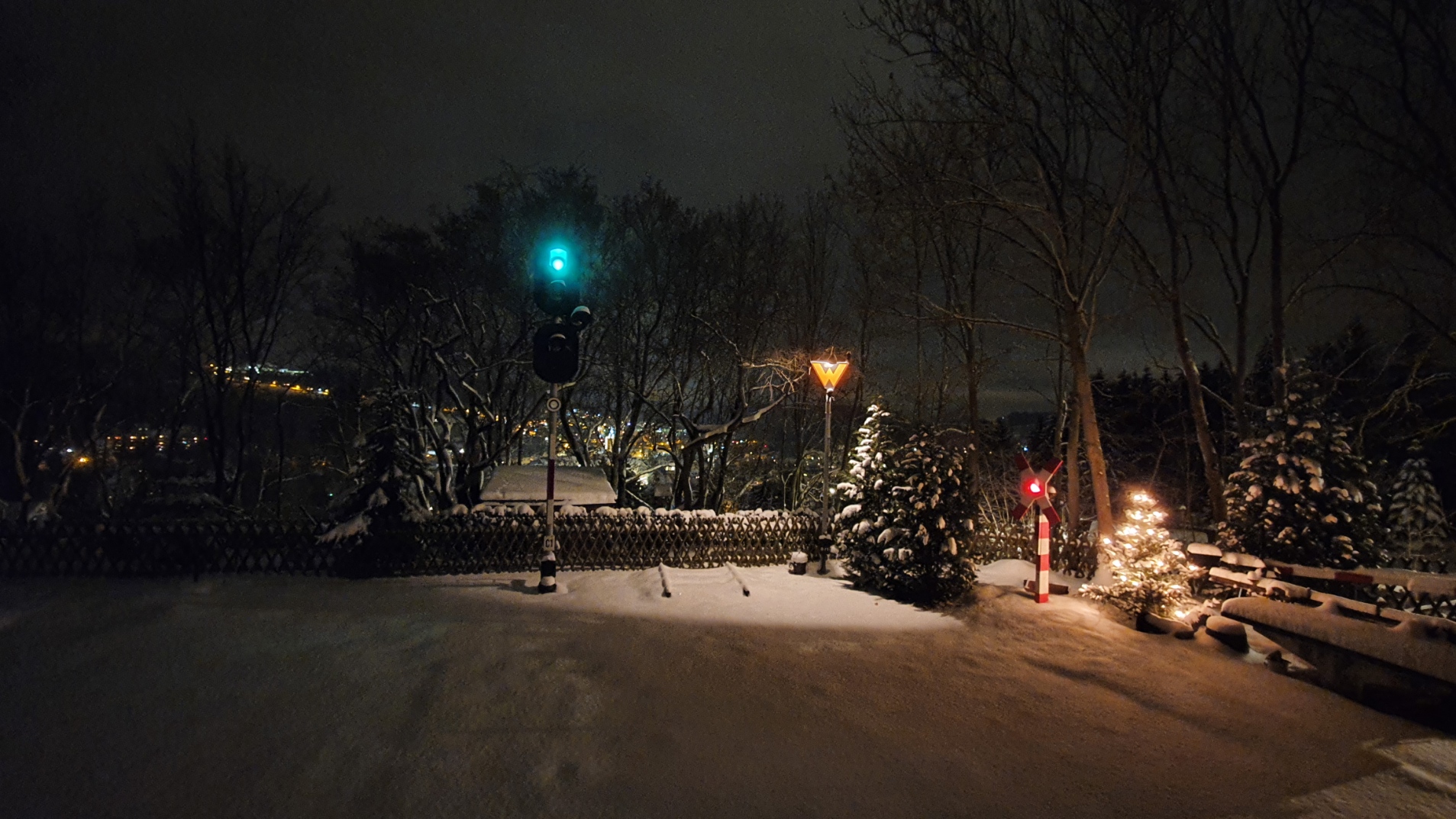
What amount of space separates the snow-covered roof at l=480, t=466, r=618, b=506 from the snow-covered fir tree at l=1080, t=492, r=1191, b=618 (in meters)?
8.46

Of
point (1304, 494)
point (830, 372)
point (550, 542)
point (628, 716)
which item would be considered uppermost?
point (830, 372)

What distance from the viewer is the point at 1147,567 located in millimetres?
8055

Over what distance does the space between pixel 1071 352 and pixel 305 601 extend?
12.6m

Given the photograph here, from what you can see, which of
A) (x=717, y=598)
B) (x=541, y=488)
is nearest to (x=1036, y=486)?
(x=717, y=598)

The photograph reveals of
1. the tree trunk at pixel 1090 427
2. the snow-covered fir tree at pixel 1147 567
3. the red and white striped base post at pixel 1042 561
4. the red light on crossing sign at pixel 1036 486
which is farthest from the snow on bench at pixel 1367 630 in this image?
the tree trunk at pixel 1090 427

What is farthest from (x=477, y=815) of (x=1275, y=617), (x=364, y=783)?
(x=1275, y=617)

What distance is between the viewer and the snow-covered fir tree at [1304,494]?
29.3 ft

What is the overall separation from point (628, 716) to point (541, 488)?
337 inches

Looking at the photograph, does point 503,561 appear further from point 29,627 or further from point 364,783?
point 364,783

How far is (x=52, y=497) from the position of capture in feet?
64.1

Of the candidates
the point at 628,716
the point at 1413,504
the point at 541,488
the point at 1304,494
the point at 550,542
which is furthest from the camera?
the point at 1413,504

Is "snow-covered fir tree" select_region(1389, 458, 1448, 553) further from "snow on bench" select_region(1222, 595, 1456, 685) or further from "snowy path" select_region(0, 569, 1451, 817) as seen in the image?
"snowy path" select_region(0, 569, 1451, 817)

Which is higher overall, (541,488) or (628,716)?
(541,488)

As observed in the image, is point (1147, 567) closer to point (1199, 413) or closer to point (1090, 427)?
point (1090, 427)
